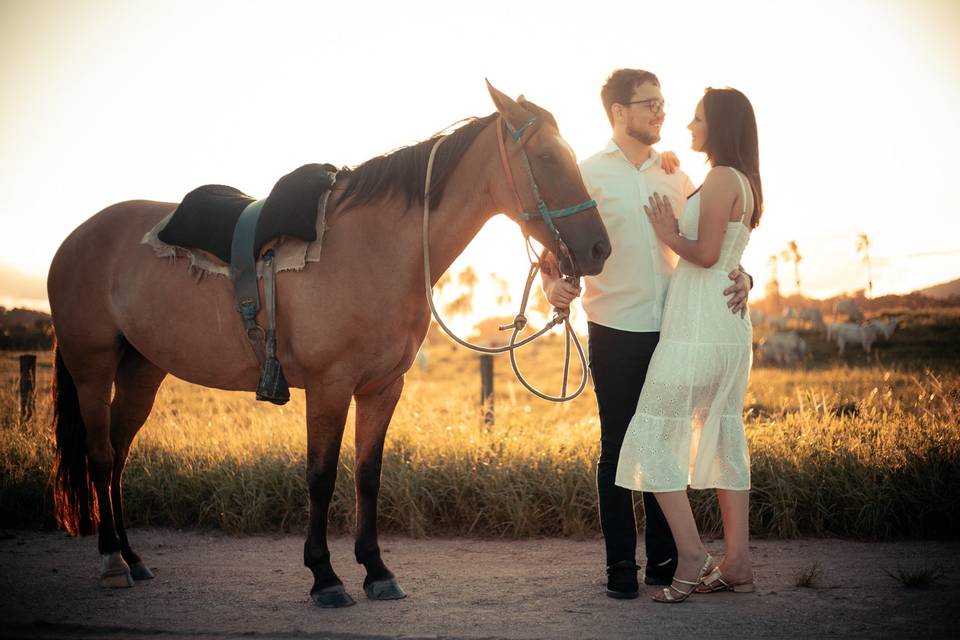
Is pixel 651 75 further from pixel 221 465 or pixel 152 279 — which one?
pixel 221 465

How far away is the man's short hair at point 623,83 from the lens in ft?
12.2

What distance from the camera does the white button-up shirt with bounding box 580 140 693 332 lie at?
152 inches

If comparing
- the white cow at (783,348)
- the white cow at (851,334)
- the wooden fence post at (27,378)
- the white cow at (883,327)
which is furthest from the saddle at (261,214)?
the white cow at (783,348)

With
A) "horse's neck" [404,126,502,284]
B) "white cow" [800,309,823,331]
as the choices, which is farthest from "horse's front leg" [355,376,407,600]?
"white cow" [800,309,823,331]

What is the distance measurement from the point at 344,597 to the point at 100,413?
1.88m

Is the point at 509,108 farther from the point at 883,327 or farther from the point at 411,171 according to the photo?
the point at 883,327

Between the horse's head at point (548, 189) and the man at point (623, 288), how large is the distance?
316 mm

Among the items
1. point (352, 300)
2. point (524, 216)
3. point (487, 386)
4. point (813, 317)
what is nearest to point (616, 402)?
point (524, 216)

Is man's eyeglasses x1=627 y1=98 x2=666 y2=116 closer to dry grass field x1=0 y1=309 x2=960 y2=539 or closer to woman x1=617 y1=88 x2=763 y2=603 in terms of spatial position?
woman x1=617 y1=88 x2=763 y2=603

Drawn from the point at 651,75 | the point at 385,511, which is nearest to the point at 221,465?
the point at 385,511

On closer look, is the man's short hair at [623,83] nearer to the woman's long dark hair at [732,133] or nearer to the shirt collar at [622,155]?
the shirt collar at [622,155]

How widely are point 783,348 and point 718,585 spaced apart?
10209 millimetres

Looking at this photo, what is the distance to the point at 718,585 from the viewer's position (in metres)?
3.87

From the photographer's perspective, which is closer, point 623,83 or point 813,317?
point 623,83
